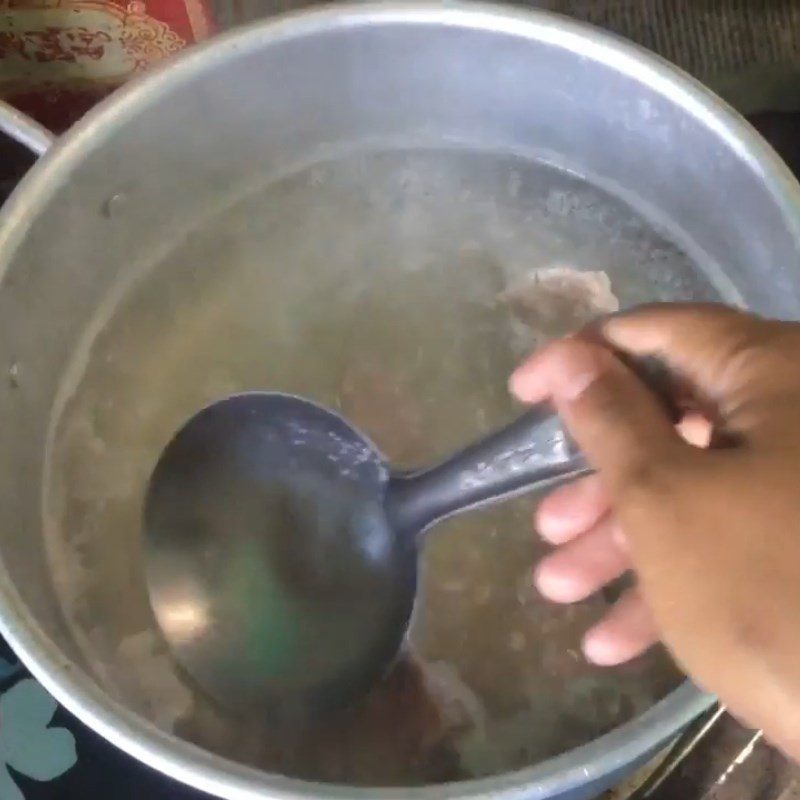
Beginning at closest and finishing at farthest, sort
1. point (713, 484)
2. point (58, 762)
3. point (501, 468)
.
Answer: point (713, 484), point (501, 468), point (58, 762)

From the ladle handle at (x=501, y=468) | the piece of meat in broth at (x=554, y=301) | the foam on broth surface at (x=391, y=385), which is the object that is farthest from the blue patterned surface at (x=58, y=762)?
the piece of meat in broth at (x=554, y=301)

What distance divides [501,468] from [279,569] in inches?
5.2

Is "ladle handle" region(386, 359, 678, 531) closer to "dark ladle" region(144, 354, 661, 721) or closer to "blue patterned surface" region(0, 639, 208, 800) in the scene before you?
"dark ladle" region(144, 354, 661, 721)

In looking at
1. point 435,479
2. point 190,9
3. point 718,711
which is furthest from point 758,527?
point 190,9

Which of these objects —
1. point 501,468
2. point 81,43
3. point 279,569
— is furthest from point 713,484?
point 81,43

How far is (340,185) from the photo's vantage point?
0.64 metres

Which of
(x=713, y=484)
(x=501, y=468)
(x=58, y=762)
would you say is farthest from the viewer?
(x=58, y=762)

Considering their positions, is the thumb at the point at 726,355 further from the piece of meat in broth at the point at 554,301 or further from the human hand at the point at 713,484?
the piece of meat in broth at the point at 554,301

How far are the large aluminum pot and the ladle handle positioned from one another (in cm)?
10

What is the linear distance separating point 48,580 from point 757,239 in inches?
14.5

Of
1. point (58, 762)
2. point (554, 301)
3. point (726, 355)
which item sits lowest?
point (58, 762)

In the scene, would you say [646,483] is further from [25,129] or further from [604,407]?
[25,129]

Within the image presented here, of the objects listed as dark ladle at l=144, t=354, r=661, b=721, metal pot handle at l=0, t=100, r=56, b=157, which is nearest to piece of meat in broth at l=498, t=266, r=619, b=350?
dark ladle at l=144, t=354, r=661, b=721

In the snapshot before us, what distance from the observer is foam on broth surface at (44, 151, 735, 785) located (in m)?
0.53
